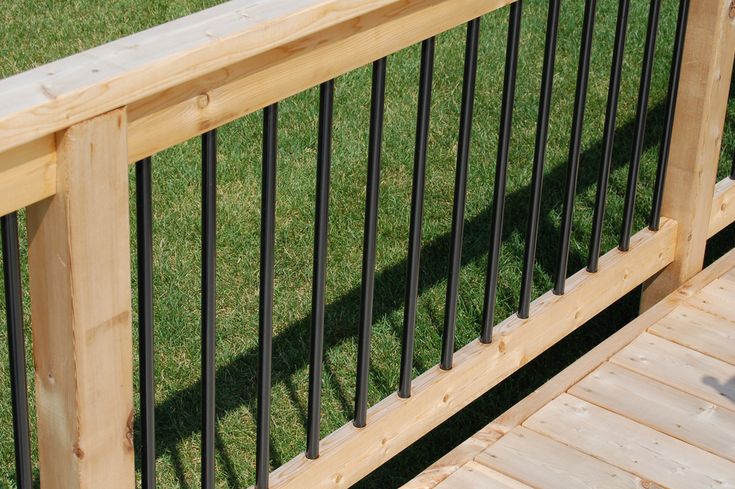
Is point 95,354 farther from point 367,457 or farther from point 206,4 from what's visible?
Result: point 206,4

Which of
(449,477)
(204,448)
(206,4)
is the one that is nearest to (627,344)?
(449,477)

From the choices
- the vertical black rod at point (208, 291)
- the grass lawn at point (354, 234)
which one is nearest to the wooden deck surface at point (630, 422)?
the vertical black rod at point (208, 291)

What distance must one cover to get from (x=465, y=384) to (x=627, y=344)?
0.61 m

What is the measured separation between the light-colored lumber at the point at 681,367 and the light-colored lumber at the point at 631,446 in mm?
225

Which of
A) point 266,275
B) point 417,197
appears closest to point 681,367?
point 417,197

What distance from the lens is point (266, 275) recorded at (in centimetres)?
237

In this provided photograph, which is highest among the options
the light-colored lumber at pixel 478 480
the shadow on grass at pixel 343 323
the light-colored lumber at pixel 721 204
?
the light-colored lumber at pixel 721 204

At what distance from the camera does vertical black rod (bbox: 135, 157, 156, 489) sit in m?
2.07

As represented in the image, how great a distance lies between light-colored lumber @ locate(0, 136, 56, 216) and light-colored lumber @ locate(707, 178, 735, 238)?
2.31 meters

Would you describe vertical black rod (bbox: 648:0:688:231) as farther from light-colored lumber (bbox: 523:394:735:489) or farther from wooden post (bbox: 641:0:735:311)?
light-colored lumber (bbox: 523:394:735:489)

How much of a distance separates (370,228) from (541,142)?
0.57 metres

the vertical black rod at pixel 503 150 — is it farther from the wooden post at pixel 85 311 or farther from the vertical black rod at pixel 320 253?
the wooden post at pixel 85 311

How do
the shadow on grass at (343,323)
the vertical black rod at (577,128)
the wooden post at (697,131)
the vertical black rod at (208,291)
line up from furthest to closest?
the shadow on grass at (343,323) < the wooden post at (697,131) < the vertical black rod at (577,128) < the vertical black rod at (208,291)

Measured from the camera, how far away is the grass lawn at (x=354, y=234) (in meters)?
4.07
